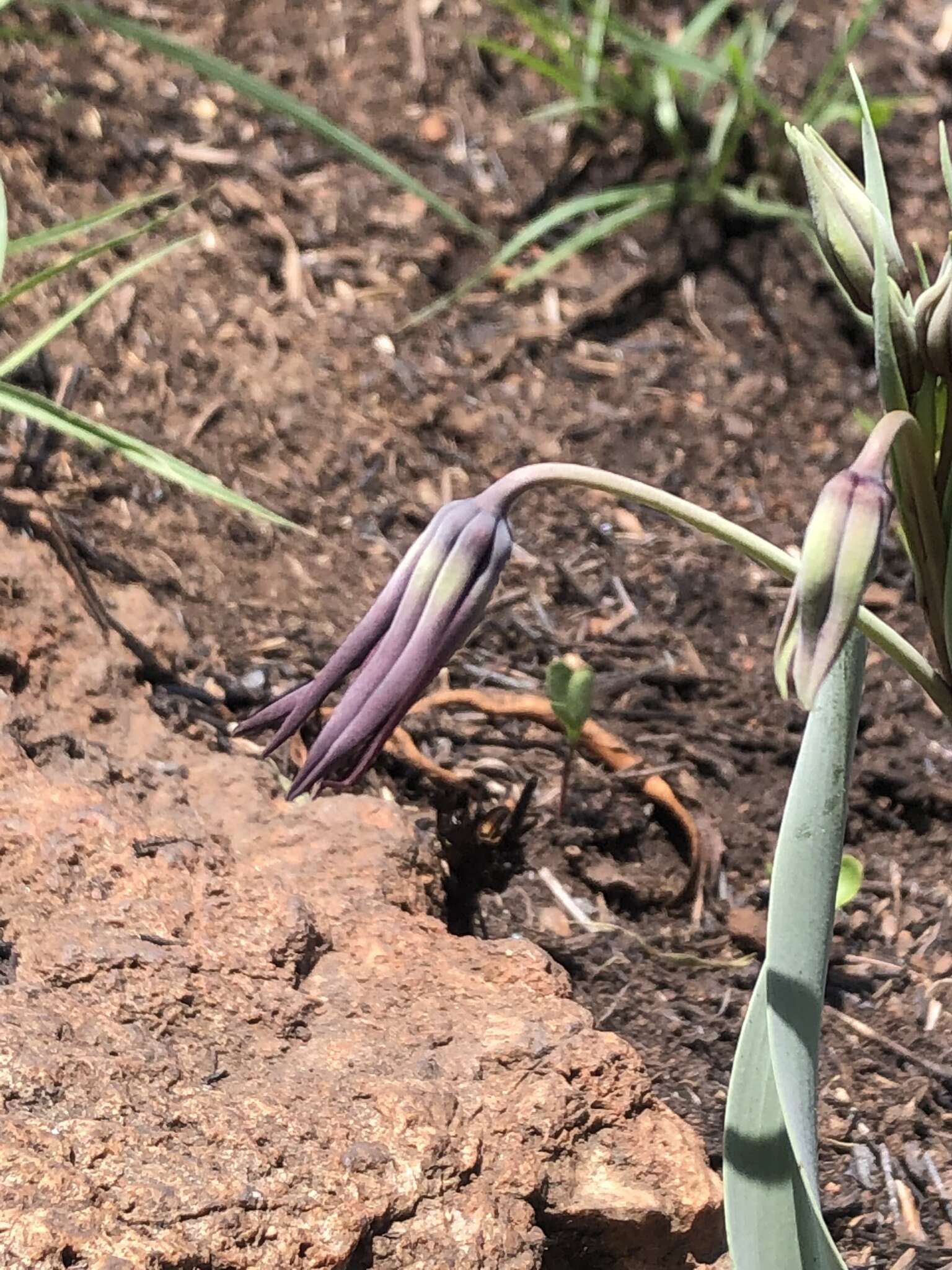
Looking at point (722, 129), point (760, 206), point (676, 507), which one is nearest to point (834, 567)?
point (676, 507)

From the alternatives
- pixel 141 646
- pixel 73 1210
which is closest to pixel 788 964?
pixel 73 1210

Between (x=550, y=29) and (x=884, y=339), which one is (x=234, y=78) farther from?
(x=884, y=339)

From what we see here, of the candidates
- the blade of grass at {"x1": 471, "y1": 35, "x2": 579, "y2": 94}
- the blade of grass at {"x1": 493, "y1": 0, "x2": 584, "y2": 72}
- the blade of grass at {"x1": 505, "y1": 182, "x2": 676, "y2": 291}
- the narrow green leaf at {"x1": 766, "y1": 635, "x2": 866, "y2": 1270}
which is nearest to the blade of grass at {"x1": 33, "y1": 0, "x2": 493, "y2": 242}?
the blade of grass at {"x1": 505, "y1": 182, "x2": 676, "y2": 291}

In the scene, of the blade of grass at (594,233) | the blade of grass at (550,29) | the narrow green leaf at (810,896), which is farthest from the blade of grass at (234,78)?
the narrow green leaf at (810,896)

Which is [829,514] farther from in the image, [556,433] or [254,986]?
[556,433]

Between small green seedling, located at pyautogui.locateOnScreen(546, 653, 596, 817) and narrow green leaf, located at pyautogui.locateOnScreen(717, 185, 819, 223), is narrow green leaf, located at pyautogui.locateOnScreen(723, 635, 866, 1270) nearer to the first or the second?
small green seedling, located at pyautogui.locateOnScreen(546, 653, 596, 817)

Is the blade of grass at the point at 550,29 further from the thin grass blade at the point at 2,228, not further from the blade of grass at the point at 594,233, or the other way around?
the thin grass blade at the point at 2,228
